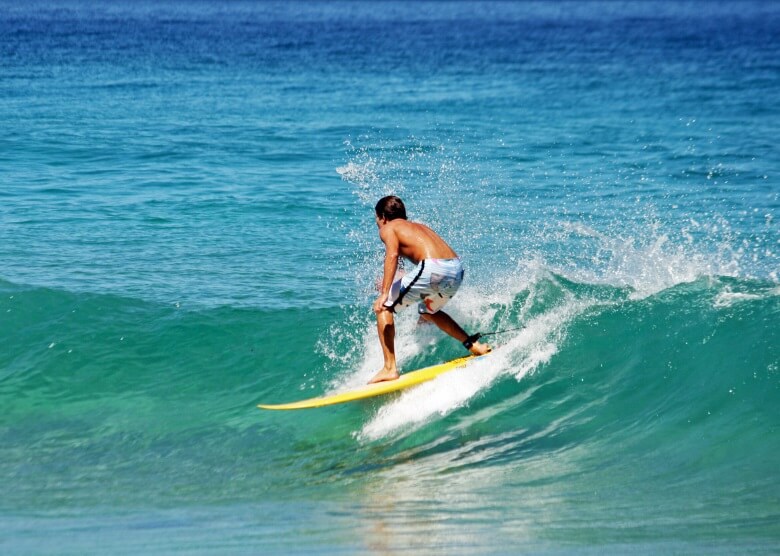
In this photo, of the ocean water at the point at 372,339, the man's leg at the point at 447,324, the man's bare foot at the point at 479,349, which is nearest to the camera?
the ocean water at the point at 372,339

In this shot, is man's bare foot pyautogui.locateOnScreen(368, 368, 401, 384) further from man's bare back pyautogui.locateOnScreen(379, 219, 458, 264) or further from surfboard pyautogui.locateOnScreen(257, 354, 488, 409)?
man's bare back pyautogui.locateOnScreen(379, 219, 458, 264)

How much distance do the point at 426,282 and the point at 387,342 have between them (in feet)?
1.92

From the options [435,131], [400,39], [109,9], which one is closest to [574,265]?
[435,131]

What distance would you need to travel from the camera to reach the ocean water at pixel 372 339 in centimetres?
680

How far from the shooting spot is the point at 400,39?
5053cm

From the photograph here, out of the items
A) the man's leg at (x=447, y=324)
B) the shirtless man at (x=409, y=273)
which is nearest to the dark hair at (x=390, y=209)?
the shirtless man at (x=409, y=273)

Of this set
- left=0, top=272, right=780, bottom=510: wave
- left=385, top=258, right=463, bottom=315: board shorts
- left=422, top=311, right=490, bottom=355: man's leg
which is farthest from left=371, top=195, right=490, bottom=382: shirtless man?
left=0, top=272, right=780, bottom=510: wave

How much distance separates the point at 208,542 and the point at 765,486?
3.89 m

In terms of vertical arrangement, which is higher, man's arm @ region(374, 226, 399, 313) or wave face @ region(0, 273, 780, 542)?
man's arm @ region(374, 226, 399, 313)

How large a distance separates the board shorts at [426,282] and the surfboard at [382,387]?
1.97 ft

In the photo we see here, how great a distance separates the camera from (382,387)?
8.39 meters

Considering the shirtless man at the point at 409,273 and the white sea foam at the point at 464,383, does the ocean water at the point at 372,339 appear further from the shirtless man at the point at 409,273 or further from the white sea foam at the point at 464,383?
the shirtless man at the point at 409,273

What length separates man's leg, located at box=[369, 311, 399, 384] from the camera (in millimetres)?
8422

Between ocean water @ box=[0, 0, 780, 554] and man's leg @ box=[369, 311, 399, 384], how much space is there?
0.31 meters
